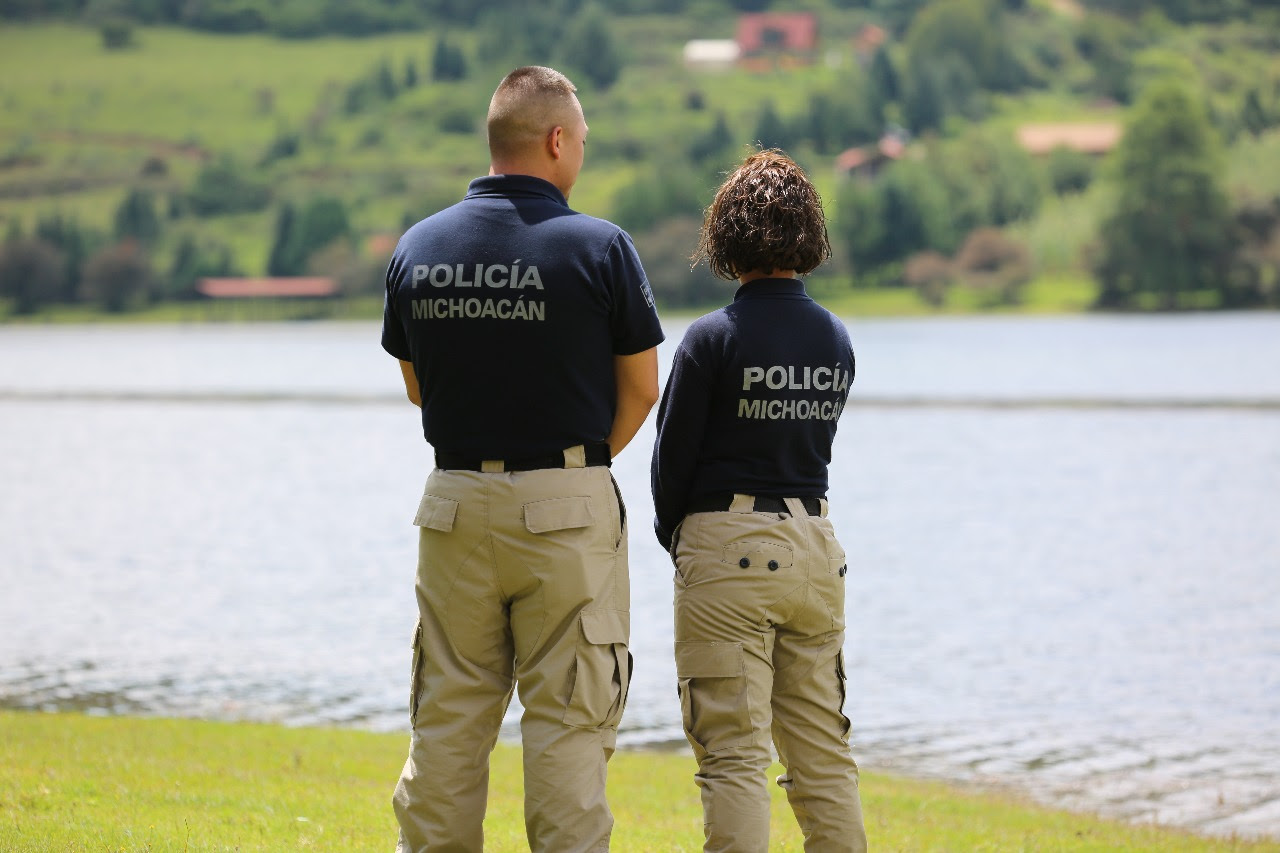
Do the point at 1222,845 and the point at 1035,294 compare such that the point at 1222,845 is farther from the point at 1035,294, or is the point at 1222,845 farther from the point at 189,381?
the point at 1035,294

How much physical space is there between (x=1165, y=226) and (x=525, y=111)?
147 meters

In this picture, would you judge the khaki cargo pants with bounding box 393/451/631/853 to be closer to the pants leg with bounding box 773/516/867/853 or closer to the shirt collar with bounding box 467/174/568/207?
the pants leg with bounding box 773/516/867/853

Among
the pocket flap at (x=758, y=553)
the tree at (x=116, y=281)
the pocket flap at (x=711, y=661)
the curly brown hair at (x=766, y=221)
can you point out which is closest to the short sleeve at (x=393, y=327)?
the curly brown hair at (x=766, y=221)

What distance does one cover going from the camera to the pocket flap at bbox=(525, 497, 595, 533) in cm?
541

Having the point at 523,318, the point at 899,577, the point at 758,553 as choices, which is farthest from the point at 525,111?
the point at 899,577

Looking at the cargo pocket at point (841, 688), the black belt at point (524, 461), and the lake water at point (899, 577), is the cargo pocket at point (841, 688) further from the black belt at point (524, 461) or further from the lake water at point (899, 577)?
the lake water at point (899, 577)

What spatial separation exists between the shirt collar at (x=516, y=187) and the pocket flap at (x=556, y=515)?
1070 mm

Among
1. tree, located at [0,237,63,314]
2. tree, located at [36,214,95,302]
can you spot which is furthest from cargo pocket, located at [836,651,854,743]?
tree, located at [36,214,95,302]

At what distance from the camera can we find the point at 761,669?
571 cm

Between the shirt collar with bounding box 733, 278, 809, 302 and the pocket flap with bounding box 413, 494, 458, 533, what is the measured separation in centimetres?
131

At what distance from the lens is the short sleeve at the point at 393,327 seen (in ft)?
19.0

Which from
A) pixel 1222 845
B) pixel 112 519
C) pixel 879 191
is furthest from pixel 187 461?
pixel 879 191

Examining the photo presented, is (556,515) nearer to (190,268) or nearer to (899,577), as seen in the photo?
(899,577)

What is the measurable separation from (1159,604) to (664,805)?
12620 millimetres
